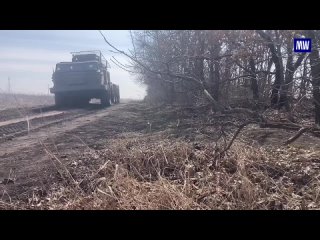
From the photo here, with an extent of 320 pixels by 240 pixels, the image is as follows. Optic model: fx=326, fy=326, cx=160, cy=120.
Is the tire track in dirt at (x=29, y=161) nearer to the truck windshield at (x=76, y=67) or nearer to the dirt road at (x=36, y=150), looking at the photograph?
the dirt road at (x=36, y=150)

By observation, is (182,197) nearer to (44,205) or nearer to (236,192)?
(236,192)

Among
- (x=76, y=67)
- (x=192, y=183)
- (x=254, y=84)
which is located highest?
(x=76, y=67)

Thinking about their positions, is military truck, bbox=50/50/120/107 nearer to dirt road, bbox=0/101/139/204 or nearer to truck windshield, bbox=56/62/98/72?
truck windshield, bbox=56/62/98/72

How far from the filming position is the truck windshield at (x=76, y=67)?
16967mm

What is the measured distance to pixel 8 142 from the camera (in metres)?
7.27

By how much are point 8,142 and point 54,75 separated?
33.8 ft

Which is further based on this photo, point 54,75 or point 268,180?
point 54,75

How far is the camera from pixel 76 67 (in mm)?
17078

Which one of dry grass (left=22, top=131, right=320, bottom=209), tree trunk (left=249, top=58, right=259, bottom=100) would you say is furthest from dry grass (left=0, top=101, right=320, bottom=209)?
tree trunk (left=249, top=58, right=259, bottom=100)

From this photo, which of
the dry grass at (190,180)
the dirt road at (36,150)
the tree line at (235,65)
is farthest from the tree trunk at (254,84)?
→ the dirt road at (36,150)

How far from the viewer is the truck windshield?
17.0 m

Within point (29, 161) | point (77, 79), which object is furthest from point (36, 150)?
point (77, 79)

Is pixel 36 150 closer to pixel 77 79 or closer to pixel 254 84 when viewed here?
pixel 254 84
